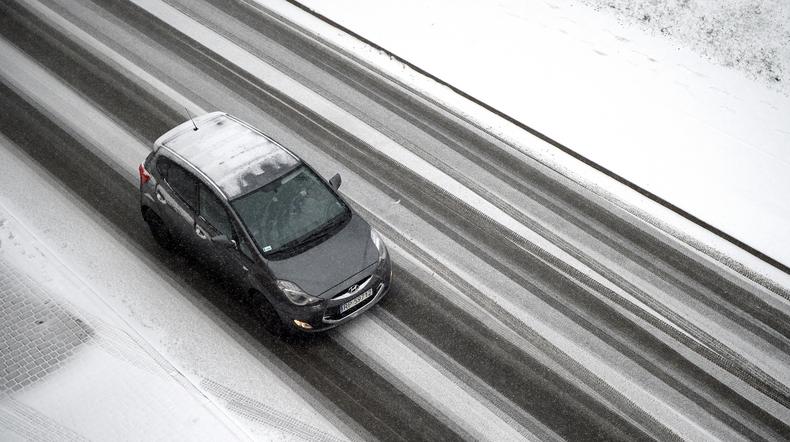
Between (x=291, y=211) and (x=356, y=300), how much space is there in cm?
148

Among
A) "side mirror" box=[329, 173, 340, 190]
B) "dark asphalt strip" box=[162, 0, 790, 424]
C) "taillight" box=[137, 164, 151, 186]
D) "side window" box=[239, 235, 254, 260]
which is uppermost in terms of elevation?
"side mirror" box=[329, 173, 340, 190]

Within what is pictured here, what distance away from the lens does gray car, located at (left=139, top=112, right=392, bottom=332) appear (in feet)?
26.9

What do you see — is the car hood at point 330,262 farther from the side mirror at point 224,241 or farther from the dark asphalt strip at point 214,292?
the dark asphalt strip at point 214,292

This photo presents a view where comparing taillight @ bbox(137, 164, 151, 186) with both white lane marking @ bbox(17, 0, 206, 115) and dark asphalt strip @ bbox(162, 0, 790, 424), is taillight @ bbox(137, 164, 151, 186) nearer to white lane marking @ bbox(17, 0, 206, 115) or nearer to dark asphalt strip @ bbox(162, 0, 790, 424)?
white lane marking @ bbox(17, 0, 206, 115)

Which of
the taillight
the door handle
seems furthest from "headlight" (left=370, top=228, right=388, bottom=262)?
the taillight

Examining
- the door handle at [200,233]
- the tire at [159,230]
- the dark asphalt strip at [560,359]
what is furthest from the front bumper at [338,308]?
the tire at [159,230]

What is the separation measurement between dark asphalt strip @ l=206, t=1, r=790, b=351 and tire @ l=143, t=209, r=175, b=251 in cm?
471

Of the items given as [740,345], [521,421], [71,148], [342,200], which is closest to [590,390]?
[521,421]

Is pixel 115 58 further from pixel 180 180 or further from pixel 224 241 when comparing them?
pixel 224 241

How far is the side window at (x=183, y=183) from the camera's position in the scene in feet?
28.7

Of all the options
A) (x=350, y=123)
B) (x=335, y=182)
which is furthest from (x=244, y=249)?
(x=350, y=123)

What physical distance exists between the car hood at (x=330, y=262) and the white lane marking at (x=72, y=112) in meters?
4.27

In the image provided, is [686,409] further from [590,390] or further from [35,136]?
[35,136]

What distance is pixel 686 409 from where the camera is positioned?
8219mm
